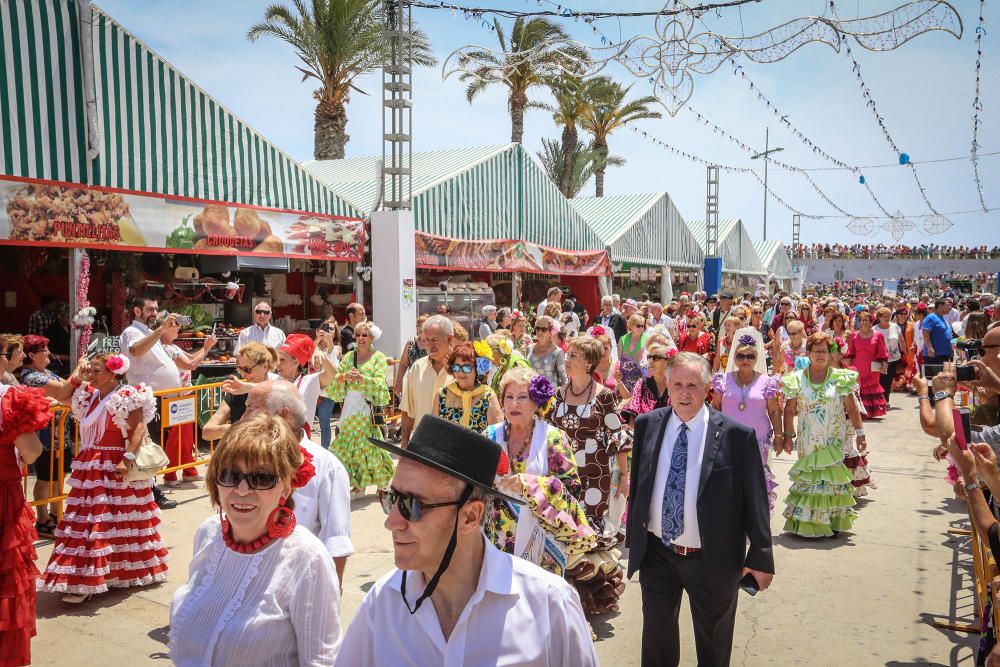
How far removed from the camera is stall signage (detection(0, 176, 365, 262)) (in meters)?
9.81

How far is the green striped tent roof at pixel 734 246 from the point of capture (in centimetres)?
3972

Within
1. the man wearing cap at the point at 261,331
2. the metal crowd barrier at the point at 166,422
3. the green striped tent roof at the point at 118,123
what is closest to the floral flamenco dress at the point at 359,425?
the metal crowd barrier at the point at 166,422

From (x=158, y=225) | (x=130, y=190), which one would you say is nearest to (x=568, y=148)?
(x=158, y=225)

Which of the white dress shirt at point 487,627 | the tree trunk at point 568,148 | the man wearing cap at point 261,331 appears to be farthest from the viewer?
the tree trunk at point 568,148

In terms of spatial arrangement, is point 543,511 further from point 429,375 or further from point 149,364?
point 149,364

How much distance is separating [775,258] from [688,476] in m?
50.7

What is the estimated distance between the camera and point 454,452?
6.34 ft

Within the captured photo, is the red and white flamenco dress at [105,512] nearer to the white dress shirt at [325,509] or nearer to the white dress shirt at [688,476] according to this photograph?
the white dress shirt at [325,509]

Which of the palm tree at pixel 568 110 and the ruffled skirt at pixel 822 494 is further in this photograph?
the palm tree at pixel 568 110

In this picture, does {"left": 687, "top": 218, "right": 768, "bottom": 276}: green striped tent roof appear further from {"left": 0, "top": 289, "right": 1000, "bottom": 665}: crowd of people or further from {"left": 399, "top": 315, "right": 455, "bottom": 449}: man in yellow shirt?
{"left": 399, "top": 315, "right": 455, "bottom": 449}: man in yellow shirt

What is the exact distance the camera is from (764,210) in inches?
1784

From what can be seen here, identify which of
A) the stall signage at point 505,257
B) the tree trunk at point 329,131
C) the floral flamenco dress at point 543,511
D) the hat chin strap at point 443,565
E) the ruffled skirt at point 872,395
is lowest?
the ruffled skirt at point 872,395

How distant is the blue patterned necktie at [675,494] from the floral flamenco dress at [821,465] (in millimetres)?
3506

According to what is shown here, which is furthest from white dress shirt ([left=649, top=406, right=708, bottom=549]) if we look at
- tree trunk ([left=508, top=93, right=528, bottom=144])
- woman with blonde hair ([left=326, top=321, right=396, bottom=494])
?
tree trunk ([left=508, top=93, right=528, bottom=144])
